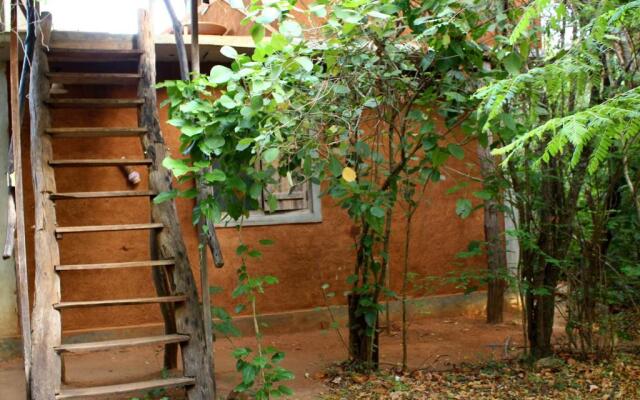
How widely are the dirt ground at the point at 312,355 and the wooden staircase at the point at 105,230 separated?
76cm

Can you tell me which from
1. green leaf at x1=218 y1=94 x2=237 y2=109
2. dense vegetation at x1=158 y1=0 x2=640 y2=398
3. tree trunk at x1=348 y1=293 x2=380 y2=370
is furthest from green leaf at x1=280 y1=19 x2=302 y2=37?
tree trunk at x1=348 y1=293 x2=380 y2=370

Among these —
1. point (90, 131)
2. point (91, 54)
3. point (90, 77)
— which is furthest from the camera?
point (91, 54)

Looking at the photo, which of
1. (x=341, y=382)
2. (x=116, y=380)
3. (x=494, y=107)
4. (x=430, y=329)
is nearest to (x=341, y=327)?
(x=430, y=329)

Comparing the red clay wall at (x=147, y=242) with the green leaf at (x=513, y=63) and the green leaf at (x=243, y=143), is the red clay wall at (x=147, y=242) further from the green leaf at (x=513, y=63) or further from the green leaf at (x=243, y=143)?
the green leaf at (x=243, y=143)

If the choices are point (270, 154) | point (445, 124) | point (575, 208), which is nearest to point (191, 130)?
point (270, 154)

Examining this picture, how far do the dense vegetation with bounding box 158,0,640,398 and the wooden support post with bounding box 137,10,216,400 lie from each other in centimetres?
26

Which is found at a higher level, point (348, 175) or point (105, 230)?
point (348, 175)

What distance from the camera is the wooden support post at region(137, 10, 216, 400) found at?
Answer: 190 inches

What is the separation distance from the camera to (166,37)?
680 cm

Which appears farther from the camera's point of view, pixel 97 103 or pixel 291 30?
pixel 97 103

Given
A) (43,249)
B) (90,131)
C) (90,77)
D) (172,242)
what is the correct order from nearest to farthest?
(43,249)
(172,242)
(90,131)
(90,77)

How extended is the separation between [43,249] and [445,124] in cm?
321

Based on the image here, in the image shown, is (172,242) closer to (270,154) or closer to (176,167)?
(176,167)

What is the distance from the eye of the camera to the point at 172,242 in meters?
5.25
